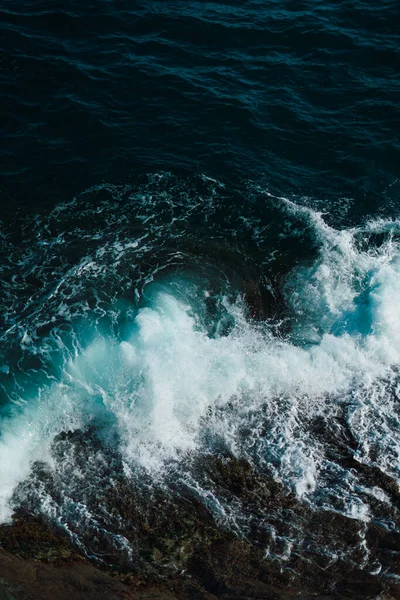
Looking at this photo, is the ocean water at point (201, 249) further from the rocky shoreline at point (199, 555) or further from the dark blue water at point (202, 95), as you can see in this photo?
the rocky shoreline at point (199, 555)

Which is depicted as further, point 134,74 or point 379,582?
point 134,74

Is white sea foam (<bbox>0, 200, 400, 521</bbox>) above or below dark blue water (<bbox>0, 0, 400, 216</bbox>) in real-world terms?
below

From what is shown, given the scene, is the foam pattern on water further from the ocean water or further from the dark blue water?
the dark blue water

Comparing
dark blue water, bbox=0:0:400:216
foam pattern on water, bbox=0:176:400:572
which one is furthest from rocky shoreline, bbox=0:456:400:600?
dark blue water, bbox=0:0:400:216

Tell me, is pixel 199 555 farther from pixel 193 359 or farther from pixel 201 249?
Result: pixel 201 249

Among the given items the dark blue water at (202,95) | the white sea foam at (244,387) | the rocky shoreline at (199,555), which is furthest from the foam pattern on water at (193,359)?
the dark blue water at (202,95)

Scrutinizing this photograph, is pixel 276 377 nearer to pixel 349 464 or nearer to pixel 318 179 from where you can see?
pixel 349 464

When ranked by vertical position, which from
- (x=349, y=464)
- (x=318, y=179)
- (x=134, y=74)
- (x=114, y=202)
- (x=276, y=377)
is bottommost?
(x=349, y=464)

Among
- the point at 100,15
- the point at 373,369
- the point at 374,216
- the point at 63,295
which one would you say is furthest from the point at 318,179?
the point at 100,15
